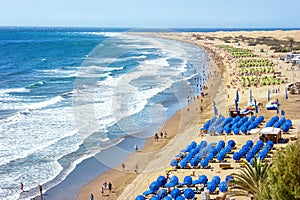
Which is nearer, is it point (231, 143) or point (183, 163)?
point (183, 163)

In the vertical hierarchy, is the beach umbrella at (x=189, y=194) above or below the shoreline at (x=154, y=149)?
above

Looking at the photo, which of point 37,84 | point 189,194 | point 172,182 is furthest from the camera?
point 37,84

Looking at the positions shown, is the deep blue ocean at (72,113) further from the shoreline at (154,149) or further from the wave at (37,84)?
the shoreline at (154,149)

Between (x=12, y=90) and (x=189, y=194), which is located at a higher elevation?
(x=189, y=194)

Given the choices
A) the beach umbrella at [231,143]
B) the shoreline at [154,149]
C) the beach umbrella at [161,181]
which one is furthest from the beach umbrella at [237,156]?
the beach umbrella at [161,181]

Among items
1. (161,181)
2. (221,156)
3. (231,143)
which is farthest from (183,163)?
(231,143)

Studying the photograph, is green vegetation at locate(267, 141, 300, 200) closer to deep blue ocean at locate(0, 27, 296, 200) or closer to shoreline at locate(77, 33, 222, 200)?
shoreline at locate(77, 33, 222, 200)

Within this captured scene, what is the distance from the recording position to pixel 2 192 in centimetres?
2164

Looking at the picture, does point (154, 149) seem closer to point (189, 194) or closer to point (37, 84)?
point (189, 194)

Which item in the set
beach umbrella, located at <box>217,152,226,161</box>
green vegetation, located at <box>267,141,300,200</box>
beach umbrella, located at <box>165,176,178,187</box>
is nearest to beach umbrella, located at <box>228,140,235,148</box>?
beach umbrella, located at <box>217,152,226,161</box>

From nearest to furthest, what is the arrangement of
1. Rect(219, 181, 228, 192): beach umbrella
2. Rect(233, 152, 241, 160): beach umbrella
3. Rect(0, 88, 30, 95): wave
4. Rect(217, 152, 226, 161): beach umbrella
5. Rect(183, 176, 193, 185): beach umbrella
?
Rect(219, 181, 228, 192): beach umbrella, Rect(183, 176, 193, 185): beach umbrella, Rect(233, 152, 241, 160): beach umbrella, Rect(217, 152, 226, 161): beach umbrella, Rect(0, 88, 30, 95): wave

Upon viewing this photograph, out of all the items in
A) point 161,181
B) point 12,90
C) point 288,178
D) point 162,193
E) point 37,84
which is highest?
point 288,178

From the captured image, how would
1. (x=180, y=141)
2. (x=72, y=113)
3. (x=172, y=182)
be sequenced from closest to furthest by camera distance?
(x=172, y=182), (x=180, y=141), (x=72, y=113)

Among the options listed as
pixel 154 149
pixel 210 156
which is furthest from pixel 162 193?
pixel 154 149
